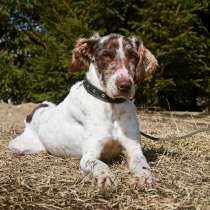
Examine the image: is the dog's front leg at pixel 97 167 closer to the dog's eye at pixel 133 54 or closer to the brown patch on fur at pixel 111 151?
the brown patch on fur at pixel 111 151

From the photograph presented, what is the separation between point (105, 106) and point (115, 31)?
7745 millimetres

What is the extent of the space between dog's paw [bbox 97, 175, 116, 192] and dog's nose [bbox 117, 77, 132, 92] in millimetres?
683

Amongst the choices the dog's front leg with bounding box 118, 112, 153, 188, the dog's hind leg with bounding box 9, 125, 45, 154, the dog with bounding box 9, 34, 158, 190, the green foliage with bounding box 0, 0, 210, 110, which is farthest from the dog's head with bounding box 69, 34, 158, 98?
the green foliage with bounding box 0, 0, 210, 110

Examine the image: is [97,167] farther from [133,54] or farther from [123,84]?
[133,54]

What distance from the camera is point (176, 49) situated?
11.6m

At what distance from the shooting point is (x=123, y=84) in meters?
4.31

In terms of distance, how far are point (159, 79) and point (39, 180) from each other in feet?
26.2

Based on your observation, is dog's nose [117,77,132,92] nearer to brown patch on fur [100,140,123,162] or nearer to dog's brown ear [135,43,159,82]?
dog's brown ear [135,43,159,82]

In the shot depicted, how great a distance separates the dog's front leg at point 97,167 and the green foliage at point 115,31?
6.80 meters

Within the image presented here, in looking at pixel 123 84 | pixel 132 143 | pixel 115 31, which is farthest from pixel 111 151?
pixel 115 31

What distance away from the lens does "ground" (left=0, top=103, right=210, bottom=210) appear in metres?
3.66

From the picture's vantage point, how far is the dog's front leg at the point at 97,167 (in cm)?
391

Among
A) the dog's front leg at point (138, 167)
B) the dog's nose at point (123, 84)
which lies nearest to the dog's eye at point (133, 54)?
the dog's nose at point (123, 84)

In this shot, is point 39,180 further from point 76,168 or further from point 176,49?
point 176,49
